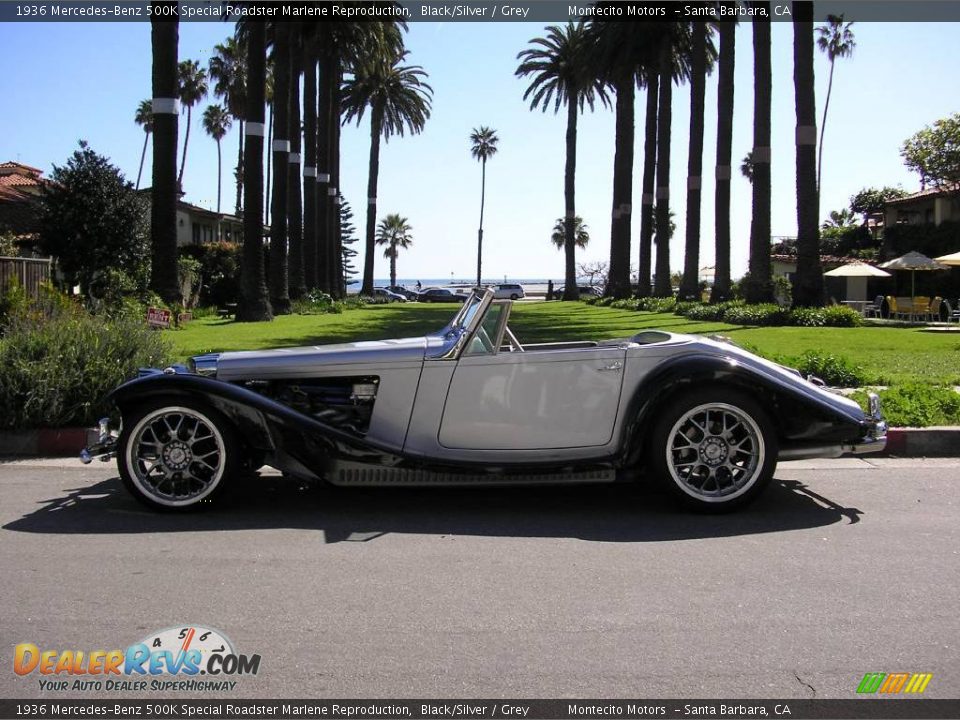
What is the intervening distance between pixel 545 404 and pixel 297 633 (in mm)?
2168

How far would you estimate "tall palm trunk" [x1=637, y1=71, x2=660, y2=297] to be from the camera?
3756cm

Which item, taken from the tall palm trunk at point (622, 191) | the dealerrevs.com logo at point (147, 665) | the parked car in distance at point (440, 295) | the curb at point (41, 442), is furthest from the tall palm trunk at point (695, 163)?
the dealerrevs.com logo at point (147, 665)

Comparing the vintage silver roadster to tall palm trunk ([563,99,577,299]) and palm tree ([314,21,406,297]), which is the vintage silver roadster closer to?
palm tree ([314,21,406,297])

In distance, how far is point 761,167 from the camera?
2308 centimetres

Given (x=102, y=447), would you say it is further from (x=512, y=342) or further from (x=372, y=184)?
(x=372, y=184)

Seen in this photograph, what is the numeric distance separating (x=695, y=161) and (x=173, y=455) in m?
27.9

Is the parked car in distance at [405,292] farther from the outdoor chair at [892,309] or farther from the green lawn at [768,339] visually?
the green lawn at [768,339]

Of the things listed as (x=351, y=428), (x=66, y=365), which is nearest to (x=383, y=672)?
(x=351, y=428)

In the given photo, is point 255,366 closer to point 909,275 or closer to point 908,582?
point 908,582

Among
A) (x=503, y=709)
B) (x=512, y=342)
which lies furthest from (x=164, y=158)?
(x=503, y=709)

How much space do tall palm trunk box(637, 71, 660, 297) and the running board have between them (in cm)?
3366

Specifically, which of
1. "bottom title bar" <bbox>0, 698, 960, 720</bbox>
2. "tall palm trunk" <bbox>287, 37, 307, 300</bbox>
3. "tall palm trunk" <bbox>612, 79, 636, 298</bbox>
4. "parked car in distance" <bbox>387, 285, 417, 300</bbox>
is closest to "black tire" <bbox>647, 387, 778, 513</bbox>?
"bottom title bar" <bbox>0, 698, 960, 720</bbox>

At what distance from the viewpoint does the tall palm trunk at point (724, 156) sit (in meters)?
26.2

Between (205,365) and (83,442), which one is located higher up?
(205,365)
